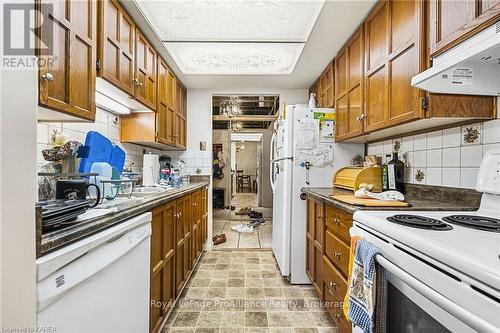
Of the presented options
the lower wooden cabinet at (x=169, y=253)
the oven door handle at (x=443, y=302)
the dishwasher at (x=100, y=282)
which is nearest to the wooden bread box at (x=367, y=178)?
the oven door handle at (x=443, y=302)

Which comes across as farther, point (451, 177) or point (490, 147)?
point (451, 177)

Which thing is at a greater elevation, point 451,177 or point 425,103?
point 425,103

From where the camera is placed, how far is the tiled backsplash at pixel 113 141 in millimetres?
1408

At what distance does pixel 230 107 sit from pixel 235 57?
2.37 m

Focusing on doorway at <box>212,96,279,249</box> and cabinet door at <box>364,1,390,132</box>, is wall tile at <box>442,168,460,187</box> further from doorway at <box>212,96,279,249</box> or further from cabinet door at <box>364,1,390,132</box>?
doorway at <box>212,96,279,249</box>

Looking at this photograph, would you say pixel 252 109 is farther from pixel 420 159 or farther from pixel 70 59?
pixel 70 59

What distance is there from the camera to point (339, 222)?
1546mm

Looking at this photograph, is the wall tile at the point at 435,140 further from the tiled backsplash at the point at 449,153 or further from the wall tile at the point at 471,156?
the wall tile at the point at 471,156

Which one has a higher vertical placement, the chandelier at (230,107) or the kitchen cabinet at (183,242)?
the chandelier at (230,107)

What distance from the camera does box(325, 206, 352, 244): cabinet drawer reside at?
1419 mm

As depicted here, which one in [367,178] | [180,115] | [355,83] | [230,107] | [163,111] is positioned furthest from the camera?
[230,107]

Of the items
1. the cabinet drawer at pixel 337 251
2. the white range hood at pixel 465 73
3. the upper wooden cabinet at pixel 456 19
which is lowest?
the cabinet drawer at pixel 337 251

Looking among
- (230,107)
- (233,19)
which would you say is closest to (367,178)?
(233,19)

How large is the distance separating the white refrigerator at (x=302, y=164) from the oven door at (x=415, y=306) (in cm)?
131
